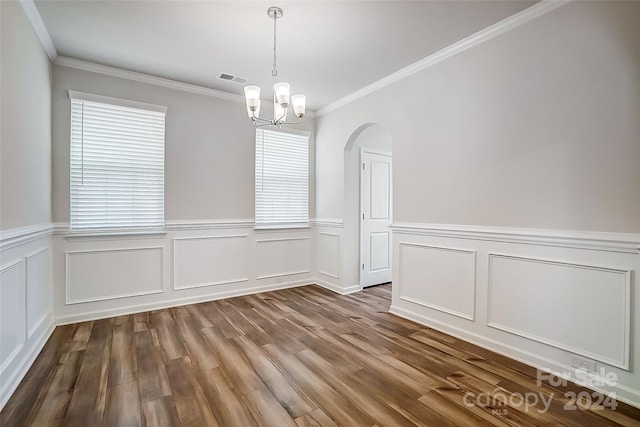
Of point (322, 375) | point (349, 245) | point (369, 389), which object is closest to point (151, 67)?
point (349, 245)

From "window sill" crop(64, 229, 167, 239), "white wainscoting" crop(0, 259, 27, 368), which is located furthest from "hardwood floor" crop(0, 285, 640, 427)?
"window sill" crop(64, 229, 167, 239)

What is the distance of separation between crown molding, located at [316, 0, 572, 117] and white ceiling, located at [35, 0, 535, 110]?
71mm

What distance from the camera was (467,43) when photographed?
295 cm

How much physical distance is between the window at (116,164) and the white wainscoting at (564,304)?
3868mm

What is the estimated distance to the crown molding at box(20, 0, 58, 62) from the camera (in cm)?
242

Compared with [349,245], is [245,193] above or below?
above

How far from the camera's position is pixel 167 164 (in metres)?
3.91

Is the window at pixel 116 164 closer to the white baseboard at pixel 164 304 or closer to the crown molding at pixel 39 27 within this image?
the crown molding at pixel 39 27

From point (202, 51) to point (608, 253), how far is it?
391cm

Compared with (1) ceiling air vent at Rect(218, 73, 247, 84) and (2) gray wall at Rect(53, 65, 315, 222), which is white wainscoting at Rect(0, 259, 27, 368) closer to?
(2) gray wall at Rect(53, 65, 315, 222)

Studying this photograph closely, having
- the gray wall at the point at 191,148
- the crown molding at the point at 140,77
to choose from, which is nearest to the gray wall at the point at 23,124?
the gray wall at the point at 191,148

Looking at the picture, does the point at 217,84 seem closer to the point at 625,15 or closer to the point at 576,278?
the point at 625,15

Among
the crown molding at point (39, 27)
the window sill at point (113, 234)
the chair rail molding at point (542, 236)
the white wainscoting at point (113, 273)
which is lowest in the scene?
the white wainscoting at point (113, 273)

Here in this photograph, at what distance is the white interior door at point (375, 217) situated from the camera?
4.84 m
